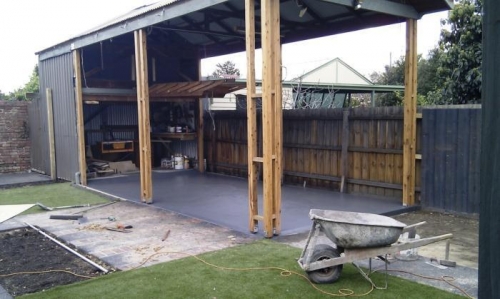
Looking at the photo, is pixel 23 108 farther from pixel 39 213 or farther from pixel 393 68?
pixel 393 68

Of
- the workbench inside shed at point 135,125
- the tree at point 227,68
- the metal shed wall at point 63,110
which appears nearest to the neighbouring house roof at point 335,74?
the tree at point 227,68

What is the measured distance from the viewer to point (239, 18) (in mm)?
10250

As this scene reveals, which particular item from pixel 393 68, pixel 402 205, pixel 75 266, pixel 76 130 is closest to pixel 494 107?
pixel 75 266

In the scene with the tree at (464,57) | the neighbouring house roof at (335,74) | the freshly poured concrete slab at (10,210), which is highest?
the neighbouring house roof at (335,74)

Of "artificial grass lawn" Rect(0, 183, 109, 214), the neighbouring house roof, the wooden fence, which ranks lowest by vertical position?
"artificial grass lawn" Rect(0, 183, 109, 214)

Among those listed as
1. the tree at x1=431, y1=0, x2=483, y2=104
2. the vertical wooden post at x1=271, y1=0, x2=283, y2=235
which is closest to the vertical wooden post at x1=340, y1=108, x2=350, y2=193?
the tree at x1=431, y1=0, x2=483, y2=104

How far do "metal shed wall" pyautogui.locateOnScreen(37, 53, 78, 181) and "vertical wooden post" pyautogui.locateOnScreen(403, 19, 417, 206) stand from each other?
327 inches

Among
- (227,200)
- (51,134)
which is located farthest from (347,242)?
(51,134)

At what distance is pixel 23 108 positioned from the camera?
14445 mm

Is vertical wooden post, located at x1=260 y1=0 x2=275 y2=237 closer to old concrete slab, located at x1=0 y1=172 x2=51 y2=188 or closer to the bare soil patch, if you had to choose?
the bare soil patch

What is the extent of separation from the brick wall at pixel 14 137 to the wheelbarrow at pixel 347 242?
12.9 m

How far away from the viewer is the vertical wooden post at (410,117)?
316 inches

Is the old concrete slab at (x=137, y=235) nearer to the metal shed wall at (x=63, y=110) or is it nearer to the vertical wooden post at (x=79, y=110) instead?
the vertical wooden post at (x=79, y=110)

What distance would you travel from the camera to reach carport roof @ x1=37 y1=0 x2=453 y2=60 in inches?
304
